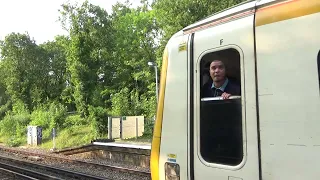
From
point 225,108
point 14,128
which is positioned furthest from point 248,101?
point 14,128

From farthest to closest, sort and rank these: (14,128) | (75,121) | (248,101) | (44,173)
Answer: (14,128), (75,121), (44,173), (248,101)

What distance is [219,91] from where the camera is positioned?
300 cm

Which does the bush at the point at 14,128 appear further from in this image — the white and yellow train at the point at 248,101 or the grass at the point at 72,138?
the white and yellow train at the point at 248,101

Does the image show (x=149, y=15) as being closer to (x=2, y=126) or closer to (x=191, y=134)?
(x=2, y=126)

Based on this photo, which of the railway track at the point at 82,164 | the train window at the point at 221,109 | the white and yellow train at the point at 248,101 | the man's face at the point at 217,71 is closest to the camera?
the white and yellow train at the point at 248,101

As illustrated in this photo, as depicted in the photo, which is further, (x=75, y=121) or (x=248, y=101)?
(x=75, y=121)

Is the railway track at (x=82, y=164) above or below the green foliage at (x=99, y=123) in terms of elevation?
Result: below

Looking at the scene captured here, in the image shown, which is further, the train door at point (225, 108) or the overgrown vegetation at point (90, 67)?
the overgrown vegetation at point (90, 67)

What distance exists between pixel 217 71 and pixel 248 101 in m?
0.48

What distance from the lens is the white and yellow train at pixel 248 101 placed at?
2326 millimetres

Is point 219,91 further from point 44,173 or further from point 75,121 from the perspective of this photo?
point 75,121

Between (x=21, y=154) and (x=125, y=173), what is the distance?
12.9 meters

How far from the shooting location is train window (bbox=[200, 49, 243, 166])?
280 cm

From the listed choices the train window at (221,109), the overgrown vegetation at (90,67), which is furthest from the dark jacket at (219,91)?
the overgrown vegetation at (90,67)
